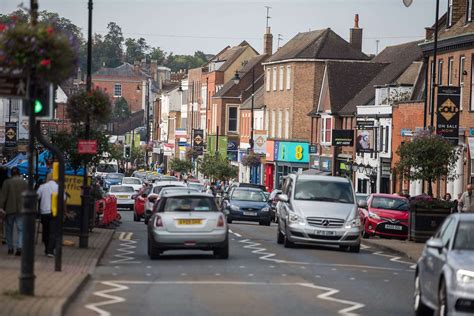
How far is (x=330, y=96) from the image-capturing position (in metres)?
87.4

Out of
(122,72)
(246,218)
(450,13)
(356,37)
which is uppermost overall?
(122,72)

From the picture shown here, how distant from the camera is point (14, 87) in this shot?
54.5 ft

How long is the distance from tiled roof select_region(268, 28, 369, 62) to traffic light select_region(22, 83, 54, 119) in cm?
7643

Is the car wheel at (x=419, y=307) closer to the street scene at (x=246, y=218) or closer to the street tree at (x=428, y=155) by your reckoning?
the street scene at (x=246, y=218)

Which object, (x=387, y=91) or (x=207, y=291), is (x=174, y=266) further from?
(x=387, y=91)

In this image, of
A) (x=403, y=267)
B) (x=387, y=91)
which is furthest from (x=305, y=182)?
(x=387, y=91)

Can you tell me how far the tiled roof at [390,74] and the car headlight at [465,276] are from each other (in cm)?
6433

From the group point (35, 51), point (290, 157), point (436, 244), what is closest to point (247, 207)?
point (35, 51)

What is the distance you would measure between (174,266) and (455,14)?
35.4 m

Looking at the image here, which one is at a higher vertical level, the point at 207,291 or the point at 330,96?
the point at 330,96

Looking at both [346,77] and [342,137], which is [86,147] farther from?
[346,77]

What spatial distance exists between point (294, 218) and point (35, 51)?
15830mm

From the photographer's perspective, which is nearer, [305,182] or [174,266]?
[174,266]

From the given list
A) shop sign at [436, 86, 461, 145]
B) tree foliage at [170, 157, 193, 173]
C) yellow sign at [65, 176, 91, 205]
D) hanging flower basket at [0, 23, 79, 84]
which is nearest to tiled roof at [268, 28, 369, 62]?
tree foliage at [170, 157, 193, 173]
